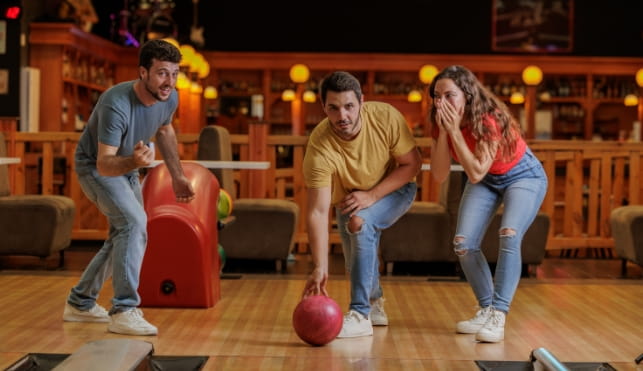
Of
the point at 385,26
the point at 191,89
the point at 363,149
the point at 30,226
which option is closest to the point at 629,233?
the point at 363,149

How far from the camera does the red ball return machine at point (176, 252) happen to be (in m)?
5.05

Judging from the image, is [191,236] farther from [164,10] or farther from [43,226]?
[164,10]

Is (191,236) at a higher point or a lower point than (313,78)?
lower

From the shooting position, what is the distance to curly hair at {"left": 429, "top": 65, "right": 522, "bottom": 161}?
421 centimetres

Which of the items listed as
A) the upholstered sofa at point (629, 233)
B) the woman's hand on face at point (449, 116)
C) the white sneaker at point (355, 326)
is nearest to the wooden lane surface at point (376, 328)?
the white sneaker at point (355, 326)

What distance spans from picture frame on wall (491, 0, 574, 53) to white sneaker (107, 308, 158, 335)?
478 inches

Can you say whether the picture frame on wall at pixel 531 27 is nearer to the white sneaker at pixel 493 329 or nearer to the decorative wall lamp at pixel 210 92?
the decorative wall lamp at pixel 210 92

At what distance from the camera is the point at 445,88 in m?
4.23

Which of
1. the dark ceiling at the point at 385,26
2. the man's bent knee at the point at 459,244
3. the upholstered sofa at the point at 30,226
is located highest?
the dark ceiling at the point at 385,26

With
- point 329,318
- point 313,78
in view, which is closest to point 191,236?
point 329,318

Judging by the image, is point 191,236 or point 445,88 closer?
point 445,88

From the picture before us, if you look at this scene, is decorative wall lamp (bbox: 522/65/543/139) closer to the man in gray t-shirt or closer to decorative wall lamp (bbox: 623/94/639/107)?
decorative wall lamp (bbox: 623/94/639/107)

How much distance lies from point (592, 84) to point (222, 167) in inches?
414

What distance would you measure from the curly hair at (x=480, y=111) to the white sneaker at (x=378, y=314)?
996mm
